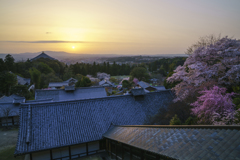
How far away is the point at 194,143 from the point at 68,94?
73.1ft

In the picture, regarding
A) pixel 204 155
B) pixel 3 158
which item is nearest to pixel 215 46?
pixel 204 155

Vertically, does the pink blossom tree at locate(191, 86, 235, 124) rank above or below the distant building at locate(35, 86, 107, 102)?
above

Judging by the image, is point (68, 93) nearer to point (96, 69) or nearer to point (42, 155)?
point (42, 155)

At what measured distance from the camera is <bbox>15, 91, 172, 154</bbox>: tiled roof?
1018cm

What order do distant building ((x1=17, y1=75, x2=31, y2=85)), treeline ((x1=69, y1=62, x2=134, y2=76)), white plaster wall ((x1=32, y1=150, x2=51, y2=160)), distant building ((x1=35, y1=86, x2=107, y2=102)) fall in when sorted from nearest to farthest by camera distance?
1. white plaster wall ((x1=32, y1=150, x2=51, y2=160))
2. distant building ((x1=35, y1=86, x2=107, y2=102))
3. distant building ((x1=17, y1=75, x2=31, y2=85))
4. treeline ((x1=69, y1=62, x2=134, y2=76))

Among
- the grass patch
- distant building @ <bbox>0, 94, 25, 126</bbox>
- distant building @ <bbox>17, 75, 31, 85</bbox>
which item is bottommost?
the grass patch

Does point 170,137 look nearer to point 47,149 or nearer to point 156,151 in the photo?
point 156,151

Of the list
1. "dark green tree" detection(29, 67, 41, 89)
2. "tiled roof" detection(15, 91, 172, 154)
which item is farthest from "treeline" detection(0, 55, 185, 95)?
"tiled roof" detection(15, 91, 172, 154)

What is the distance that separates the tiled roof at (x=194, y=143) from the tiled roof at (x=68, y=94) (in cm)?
1927

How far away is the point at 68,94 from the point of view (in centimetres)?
2456

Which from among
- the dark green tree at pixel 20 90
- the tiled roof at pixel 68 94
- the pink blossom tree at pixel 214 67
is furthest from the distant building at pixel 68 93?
the pink blossom tree at pixel 214 67

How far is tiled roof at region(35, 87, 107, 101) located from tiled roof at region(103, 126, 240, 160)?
19270 mm

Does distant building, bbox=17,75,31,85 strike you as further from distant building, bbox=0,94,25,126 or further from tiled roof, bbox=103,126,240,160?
tiled roof, bbox=103,126,240,160

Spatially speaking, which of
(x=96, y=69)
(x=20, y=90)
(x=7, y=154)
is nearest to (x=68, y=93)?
(x=20, y=90)
